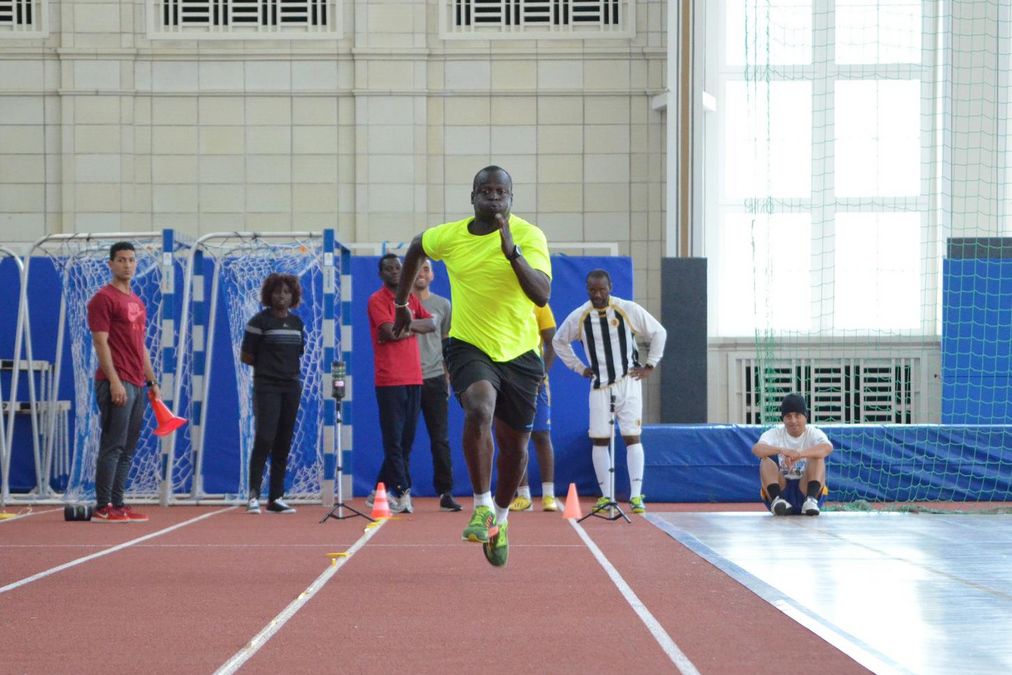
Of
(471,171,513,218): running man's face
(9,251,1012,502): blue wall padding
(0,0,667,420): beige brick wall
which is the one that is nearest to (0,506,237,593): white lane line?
(9,251,1012,502): blue wall padding

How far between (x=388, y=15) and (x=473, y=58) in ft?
3.76

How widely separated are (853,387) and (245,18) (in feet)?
28.1

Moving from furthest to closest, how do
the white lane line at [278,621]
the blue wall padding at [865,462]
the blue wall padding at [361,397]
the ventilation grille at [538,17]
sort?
the ventilation grille at [538,17], the blue wall padding at [361,397], the blue wall padding at [865,462], the white lane line at [278,621]

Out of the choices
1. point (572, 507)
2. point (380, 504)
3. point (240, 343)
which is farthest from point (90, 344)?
point (572, 507)

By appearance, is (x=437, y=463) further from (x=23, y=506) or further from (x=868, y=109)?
(x=868, y=109)

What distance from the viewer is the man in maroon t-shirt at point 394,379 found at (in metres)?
11.0

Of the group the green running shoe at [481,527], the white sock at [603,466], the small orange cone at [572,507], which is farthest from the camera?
the white sock at [603,466]

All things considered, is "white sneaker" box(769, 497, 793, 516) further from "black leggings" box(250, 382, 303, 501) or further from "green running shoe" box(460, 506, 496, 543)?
"green running shoe" box(460, 506, 496, 543)

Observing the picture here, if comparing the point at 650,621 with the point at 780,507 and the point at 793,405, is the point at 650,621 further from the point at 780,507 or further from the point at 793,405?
the point at 793,405

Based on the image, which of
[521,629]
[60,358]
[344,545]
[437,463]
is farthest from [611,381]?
[521,629]

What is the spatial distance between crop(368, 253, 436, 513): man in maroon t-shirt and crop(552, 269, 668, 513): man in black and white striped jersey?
4.01 feet

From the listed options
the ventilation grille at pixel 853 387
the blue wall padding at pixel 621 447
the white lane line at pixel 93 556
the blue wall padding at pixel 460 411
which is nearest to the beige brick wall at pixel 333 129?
the ventilation grille at pixel 853 387

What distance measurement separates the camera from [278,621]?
17.7 feet

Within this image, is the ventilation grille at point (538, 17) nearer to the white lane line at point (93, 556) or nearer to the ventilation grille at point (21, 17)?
the ventilation grille at point (21, 17)
